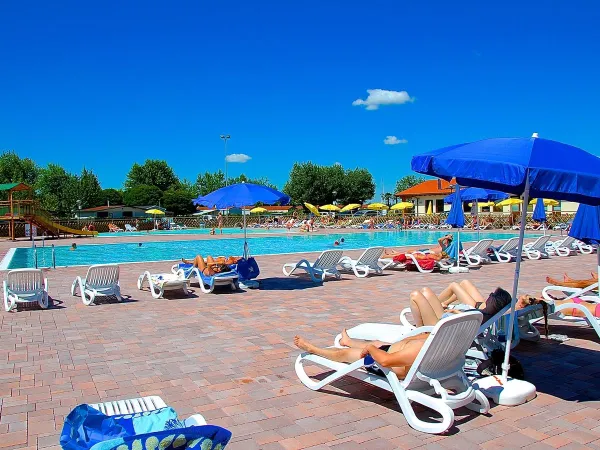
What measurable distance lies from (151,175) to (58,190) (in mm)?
21181

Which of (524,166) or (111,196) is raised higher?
(111,196)

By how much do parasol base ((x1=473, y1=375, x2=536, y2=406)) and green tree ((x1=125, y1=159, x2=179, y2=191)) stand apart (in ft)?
287

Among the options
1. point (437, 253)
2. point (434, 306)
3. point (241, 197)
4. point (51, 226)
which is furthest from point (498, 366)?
point (51, 226)

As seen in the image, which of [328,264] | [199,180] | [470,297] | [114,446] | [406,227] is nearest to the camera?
[114,446]

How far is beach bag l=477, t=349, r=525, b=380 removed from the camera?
4523 millimetres

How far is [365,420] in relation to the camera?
12.5ft

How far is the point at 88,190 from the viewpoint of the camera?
213 feet

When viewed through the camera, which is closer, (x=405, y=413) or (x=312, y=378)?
(x=405, y=413)

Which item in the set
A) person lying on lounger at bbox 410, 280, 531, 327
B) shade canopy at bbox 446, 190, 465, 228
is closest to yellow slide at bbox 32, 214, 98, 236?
shade canopy at bbox 446, 190, 465, 228

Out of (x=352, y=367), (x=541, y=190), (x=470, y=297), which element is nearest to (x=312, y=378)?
(x=352, y=367)

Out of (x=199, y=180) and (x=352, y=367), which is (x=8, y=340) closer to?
(x=352, y=367)

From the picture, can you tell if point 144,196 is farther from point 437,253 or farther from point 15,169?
point 437,253

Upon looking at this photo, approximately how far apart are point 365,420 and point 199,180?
91.3m

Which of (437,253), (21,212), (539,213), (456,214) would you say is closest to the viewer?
(437,253)
